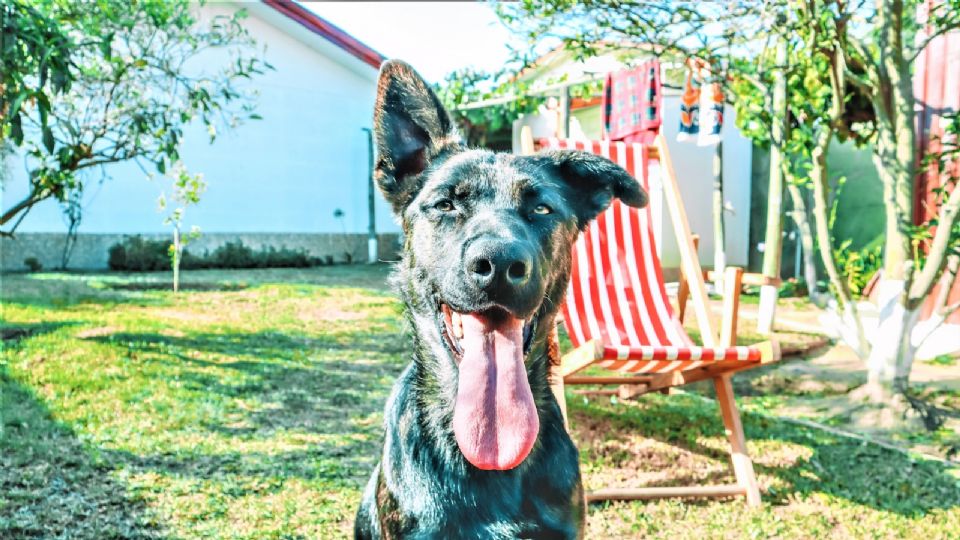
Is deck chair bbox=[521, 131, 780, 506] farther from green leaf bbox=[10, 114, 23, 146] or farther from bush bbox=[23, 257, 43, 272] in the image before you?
bush bbox=[23, 257, 43, 272]

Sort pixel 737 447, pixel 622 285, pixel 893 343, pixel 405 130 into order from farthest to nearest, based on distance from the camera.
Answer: pixel 893 343
pixel 622 285
pixel 737 447
pixel 405 130

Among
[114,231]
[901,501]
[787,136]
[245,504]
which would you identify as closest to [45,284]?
[114,231]

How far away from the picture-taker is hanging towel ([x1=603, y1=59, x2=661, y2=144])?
219 inches

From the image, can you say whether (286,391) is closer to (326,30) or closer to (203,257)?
(203,257)

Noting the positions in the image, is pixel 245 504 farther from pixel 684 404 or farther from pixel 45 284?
pixel 45 284

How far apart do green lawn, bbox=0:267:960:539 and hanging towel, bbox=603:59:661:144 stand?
212 centimetres

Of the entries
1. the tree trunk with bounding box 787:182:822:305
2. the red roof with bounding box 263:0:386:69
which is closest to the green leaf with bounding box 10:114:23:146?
the tree trunk with bounding box 787:182:822:305

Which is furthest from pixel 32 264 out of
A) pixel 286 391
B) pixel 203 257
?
pixel 286 391

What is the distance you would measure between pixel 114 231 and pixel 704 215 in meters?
9.98

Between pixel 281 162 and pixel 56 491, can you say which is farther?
pixel 281 162

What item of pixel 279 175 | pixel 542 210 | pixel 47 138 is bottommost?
pixel 542 210

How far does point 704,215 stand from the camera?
12297 mm

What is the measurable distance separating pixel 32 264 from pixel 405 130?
10.7 m

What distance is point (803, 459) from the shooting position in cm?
407
